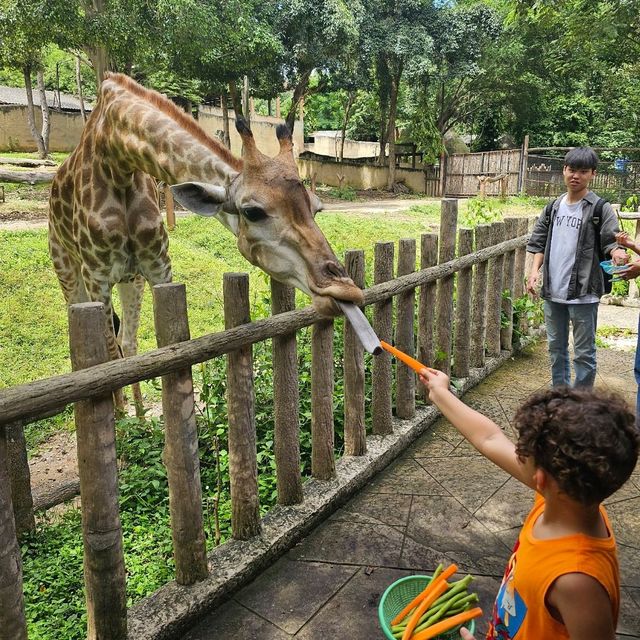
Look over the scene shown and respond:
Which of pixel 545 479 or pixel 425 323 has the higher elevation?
pixel 545 479

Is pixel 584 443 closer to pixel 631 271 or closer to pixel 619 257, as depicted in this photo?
pixel 631 271

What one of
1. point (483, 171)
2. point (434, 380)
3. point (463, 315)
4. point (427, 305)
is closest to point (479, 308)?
point (463, 315)

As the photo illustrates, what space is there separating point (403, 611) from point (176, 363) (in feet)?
4.58

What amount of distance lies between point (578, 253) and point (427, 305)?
3.71 feet

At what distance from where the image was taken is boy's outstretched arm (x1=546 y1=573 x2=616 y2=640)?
1445 mm

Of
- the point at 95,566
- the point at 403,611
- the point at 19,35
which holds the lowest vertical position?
the point at 403,611

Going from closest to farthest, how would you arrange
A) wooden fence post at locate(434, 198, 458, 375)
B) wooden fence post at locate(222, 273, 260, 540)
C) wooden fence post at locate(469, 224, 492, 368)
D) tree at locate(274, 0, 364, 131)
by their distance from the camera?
wooden fence post at locate(222, 273, 260, 540) < wooden fence post at locate(434, 198, 458, 375) < wooden fence post at locate(469, 224, 492, 368) < tree at locate(274, 0, 364, 131)

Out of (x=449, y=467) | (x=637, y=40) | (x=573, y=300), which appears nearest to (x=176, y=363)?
(x=449, y=467)

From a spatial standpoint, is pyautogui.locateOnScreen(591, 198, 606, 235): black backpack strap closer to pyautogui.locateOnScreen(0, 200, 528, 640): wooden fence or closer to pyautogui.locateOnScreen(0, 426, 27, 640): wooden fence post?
pyautogui.locateOnScreen(0, 200, 528, 640): wooden fence

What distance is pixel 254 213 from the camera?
2.80 meters

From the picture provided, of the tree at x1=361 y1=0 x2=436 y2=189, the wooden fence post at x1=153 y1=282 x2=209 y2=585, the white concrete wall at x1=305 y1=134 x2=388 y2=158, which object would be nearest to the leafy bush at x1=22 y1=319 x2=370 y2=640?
the wooden fence post at x1=153 y1=282 x2=209 y2=585

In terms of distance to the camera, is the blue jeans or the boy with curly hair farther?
the blue jeans

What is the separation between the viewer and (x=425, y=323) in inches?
181

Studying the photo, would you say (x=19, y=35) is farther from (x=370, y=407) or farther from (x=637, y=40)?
(x=637, y=40)
